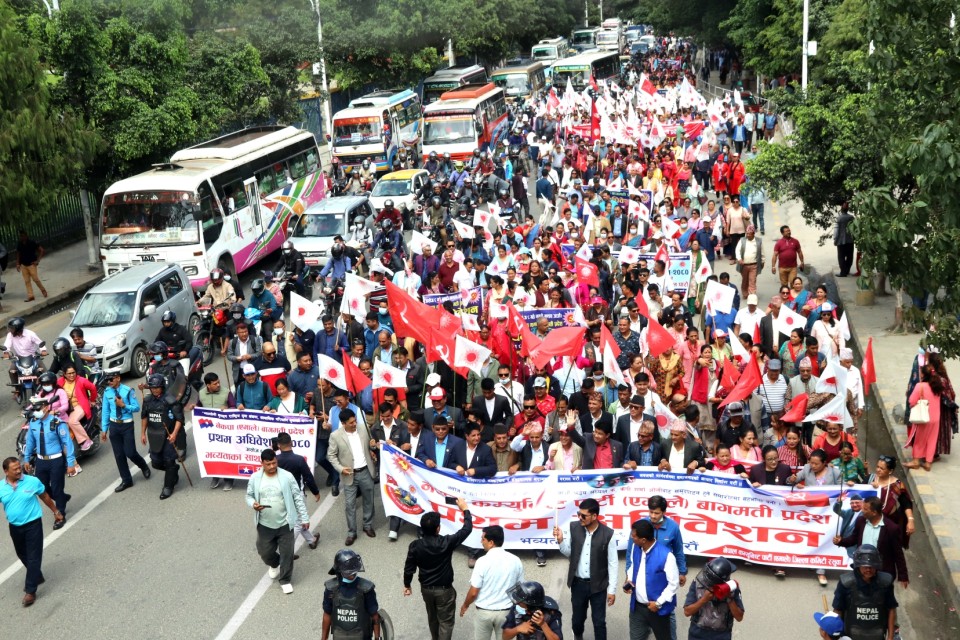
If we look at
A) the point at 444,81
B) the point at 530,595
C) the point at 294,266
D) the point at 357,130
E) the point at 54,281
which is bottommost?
the point at 54,281

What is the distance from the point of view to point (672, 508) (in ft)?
33.7

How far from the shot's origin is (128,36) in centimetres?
2503

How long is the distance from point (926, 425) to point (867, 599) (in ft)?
16.6

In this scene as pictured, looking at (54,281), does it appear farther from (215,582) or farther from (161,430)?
(215,582)

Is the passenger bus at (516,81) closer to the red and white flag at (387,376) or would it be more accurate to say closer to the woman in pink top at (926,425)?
the red and white flag at (387,376)

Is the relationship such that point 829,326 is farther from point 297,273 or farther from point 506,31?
point 506,31

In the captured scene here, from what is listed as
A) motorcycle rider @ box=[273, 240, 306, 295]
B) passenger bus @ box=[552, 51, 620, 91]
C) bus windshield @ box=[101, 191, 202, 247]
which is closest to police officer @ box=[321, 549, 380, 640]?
motorcycle rider @ box=[273, 240, 306, 295]

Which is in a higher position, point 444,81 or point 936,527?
point 444,81

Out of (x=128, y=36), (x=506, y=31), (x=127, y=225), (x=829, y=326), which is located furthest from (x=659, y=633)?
(x=506, y=31)

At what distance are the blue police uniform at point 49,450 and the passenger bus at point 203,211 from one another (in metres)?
9.54

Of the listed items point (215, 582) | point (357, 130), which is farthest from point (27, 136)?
point (357, 130)

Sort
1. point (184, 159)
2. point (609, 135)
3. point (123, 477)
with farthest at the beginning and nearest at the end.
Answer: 1. point (609, 135)
2. point (184, 159)
3. point (123, 477)

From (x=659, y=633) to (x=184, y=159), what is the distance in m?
18.0

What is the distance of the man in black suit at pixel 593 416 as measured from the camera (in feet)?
37.6
